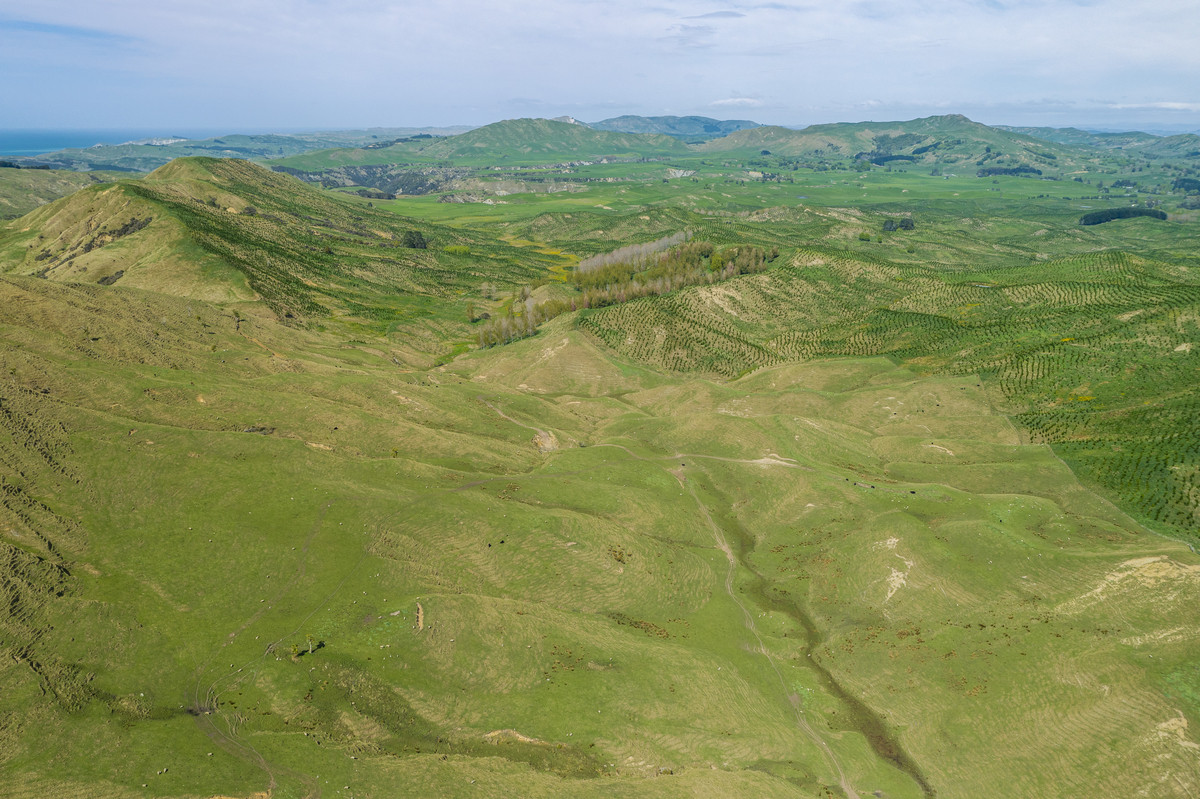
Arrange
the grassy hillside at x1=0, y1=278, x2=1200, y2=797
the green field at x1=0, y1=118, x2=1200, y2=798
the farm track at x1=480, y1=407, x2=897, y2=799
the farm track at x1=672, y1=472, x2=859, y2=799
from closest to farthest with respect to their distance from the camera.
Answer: the grassy hillside at x1=0, y1=278, x2=1200, y2=797 → the green field at x1=0, y1=118, x2=1200, y2=798 → the farm track at x1=672, y1=472, x2=859, y2=799 → the farm track at x1=480, y1=407, x2=897, y2=799

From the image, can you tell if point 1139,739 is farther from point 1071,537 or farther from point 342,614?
point 342,614

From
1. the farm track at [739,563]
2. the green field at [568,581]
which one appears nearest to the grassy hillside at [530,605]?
the green field at [568,581]

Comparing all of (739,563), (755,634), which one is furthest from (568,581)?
(739,563)

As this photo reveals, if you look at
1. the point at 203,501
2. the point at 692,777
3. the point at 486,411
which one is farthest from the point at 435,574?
the point at 486,411

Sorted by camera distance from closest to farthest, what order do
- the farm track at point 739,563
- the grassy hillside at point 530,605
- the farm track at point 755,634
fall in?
the grassy hillside at point 530,605, the farm track at point 755,634, the farm track at point 739,563

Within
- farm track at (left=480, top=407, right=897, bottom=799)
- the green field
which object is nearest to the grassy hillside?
the green field

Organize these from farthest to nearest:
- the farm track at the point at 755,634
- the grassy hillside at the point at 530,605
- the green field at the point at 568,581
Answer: the farm track at the point at 755,634
the green field at the point at 568,581
the grassy hillside at the point at 530,605

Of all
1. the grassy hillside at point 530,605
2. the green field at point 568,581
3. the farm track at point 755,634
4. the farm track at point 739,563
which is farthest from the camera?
the farm track at point 739,563

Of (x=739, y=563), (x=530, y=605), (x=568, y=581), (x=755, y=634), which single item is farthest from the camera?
(x=739, y=563)

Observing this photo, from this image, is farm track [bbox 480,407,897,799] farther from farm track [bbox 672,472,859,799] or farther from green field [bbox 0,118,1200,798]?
green field [bbox 0,118,1200,798]

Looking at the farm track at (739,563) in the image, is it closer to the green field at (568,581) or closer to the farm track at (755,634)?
the farm track at (755,634)

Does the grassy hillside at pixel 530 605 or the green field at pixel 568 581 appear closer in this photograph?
the grassy hillside at pixel 530 605

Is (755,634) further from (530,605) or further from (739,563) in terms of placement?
(530,605)
